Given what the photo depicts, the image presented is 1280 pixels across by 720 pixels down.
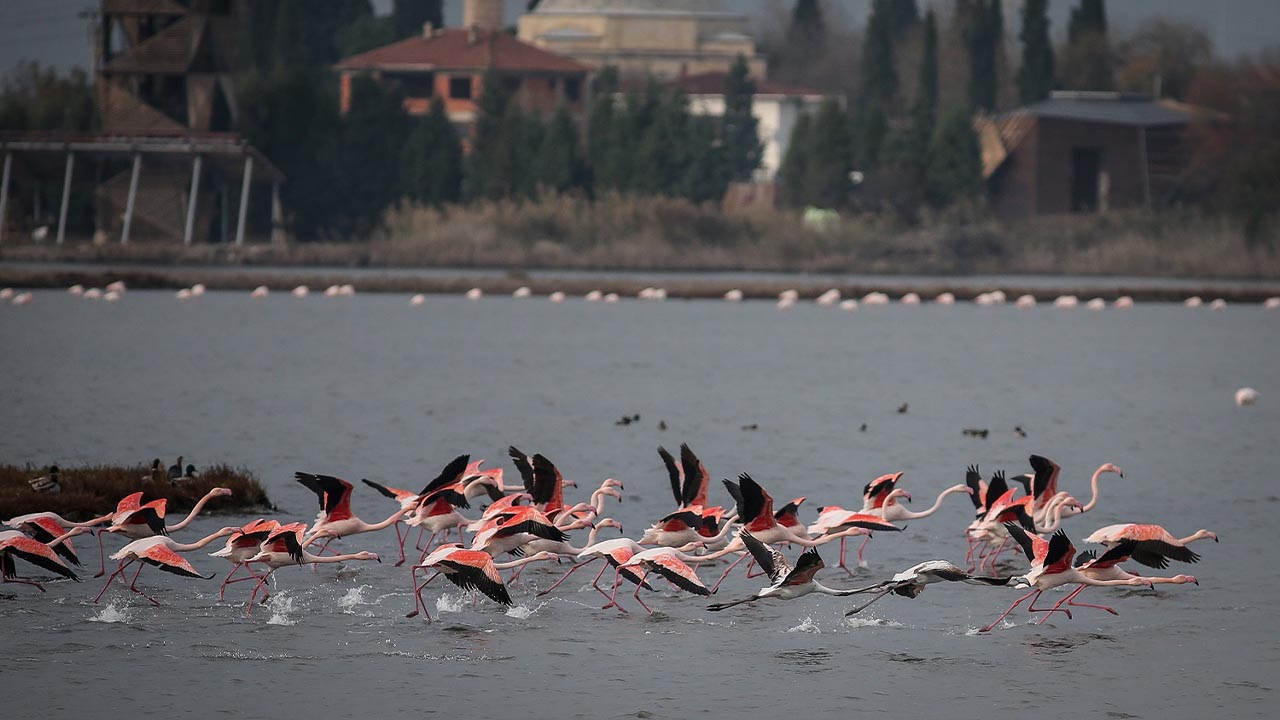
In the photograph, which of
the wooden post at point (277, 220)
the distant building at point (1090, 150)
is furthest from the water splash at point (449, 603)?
the distant building at point (1090, 150)

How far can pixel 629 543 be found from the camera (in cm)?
1477

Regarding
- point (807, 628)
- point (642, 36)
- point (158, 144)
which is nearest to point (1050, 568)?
point (807, 628)

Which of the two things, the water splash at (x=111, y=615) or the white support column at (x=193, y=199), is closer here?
the water splash at (x=111, y=615)

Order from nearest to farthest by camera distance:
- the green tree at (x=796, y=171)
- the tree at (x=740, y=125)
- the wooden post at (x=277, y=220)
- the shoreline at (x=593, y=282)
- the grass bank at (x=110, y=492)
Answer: the grass bank at (x=110, y=492), the shoreline at (x=593, y=282), the wooden post at (x=277, y=220), the green tree at (x=796, y=171), the tree at (x=740, y=125)

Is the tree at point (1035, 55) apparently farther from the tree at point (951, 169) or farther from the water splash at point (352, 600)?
the water splash at point (352, 600)

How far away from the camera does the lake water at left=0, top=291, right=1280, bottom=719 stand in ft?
42.1

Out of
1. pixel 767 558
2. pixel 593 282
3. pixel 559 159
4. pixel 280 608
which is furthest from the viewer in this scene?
pixel 559 159

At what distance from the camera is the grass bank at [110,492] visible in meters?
17.6

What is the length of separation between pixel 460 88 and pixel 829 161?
32.1 m

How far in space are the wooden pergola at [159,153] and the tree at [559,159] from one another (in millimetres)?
11703

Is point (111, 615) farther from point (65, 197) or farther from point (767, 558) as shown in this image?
point (65, 197)

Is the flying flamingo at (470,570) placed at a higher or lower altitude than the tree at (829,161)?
lower

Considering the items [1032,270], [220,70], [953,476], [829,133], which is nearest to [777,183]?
[829,133]

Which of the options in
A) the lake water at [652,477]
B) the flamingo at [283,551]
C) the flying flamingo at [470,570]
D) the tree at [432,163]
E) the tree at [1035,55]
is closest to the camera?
the lake water at [652,477]
